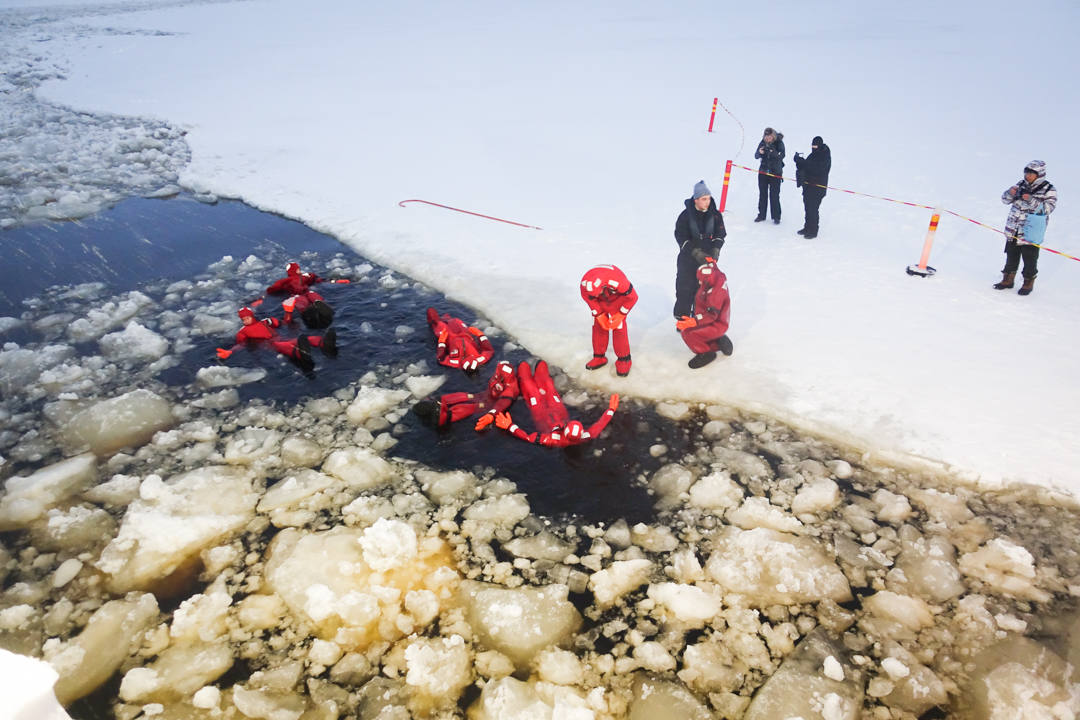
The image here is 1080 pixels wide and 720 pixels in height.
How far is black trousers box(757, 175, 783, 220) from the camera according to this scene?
9.20 meters

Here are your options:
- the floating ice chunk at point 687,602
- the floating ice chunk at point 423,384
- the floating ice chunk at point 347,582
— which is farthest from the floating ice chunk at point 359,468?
the floating ice chunk at point 687,602

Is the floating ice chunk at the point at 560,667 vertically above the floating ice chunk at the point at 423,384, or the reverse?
the floating ice chunk at the point at 423,384

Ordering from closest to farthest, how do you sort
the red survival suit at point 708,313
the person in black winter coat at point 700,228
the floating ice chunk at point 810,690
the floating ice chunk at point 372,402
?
the floating ice chunk at point 810,690
the floating ice chunk at point 372,402
the red survival suit at point 708,313
the person in black winter coat at point 700,228

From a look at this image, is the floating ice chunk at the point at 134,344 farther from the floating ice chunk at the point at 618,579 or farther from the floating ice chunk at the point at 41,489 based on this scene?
the floating ice chunk at the point at 618,579

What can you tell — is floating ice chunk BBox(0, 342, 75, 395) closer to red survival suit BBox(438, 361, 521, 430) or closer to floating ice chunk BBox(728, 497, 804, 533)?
red survival suit BBox(438, 361, 521, 430)

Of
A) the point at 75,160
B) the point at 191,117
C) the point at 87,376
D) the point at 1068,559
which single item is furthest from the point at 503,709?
the point at 191,117

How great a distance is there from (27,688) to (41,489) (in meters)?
3.68

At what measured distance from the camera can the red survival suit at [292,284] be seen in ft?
25.1

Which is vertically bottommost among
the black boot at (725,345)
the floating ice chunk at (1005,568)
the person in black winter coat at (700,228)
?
the floating ice chunk at (1005,568)

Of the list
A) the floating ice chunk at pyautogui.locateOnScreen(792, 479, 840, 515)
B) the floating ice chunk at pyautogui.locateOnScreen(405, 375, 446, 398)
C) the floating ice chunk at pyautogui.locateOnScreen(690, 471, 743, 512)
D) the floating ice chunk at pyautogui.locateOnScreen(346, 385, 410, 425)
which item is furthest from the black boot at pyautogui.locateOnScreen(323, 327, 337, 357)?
the floating ice chunk at pyautogui.locateOnScreen(792, 479, 840, 515)

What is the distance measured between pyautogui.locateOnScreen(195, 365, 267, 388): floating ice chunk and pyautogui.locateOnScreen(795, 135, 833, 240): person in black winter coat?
7205 mm

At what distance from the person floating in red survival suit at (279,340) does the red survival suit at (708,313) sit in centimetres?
358

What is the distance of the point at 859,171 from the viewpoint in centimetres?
1136

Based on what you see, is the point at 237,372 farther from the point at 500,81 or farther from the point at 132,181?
the point at 500,81
